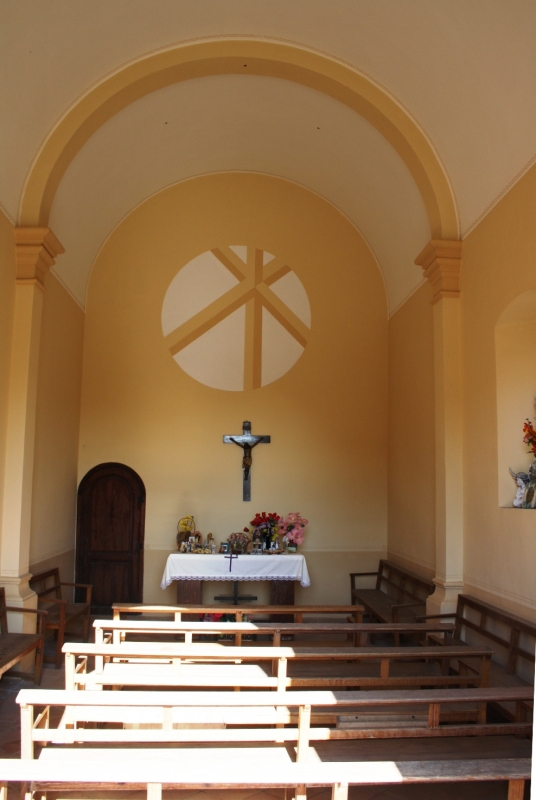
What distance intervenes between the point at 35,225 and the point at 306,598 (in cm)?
537

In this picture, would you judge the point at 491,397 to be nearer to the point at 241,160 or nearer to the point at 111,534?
the point at 241,160

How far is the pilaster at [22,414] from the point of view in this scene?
239 inches

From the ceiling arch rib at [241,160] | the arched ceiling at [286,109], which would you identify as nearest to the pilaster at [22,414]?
the arched ceiling at [286,109]

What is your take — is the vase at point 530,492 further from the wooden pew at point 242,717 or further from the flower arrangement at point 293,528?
the flower arrangement at point 293,528

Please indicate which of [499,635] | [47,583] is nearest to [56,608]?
[47,583]

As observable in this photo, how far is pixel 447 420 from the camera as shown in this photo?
6.47m

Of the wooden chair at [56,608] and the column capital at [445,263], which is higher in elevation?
the column capital at [445,263]

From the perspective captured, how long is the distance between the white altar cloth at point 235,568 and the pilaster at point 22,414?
6.04 ft

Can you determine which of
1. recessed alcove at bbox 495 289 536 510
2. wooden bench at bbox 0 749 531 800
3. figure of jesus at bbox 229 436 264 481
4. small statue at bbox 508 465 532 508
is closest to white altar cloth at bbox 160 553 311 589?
figure of jesus at bbox 229 436 264 481

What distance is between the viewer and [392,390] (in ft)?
28.8

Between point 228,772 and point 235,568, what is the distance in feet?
16.4

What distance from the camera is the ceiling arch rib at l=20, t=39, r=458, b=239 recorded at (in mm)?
6387

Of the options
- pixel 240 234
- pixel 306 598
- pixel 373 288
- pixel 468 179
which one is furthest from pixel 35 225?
pixel 306 598

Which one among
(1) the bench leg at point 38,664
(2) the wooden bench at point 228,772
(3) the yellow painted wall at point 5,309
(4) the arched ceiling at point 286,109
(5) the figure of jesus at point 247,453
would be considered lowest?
(1) the bench leg at point 38,664
